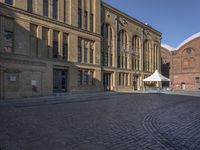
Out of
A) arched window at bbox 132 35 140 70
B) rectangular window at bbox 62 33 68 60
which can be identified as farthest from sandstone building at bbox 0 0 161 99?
arched window at bbox 132 35 140 70

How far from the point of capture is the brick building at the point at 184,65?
60.4 metres

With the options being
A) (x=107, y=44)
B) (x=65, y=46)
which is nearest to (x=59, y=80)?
(x=65, y=46)

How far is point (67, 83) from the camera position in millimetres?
30141

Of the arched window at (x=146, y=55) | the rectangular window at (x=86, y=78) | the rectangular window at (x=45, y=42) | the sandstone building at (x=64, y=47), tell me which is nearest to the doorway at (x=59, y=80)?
the sandstone building at (x=64, y=47)

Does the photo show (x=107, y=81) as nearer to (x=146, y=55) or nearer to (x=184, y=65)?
(x=146, y=55)

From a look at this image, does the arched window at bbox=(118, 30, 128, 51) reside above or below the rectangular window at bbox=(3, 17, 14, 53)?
above

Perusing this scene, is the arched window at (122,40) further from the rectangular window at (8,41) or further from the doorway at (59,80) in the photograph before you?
the rectangular window at (8,41)

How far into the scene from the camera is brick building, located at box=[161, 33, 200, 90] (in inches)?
2377

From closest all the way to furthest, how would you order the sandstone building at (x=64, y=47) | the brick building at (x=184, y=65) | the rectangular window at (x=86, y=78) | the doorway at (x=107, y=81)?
the sandstone building at (x=64, y=47) < the rectangular window at (x=86, y=78) < the doorway at (x=107, y=81) < the brick building at (x=184, y=65)

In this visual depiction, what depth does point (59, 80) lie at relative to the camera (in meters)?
29.4

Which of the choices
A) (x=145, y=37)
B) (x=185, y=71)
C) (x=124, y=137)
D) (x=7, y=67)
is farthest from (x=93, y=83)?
(x=185, y=71)

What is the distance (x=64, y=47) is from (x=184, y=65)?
1656 inches

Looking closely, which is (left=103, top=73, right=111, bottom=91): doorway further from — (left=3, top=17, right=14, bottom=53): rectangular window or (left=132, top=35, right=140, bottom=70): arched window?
(left=3, top=17, right=14, bottom=53): rectangular window

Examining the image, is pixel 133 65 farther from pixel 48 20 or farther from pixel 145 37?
pixel 48 20
